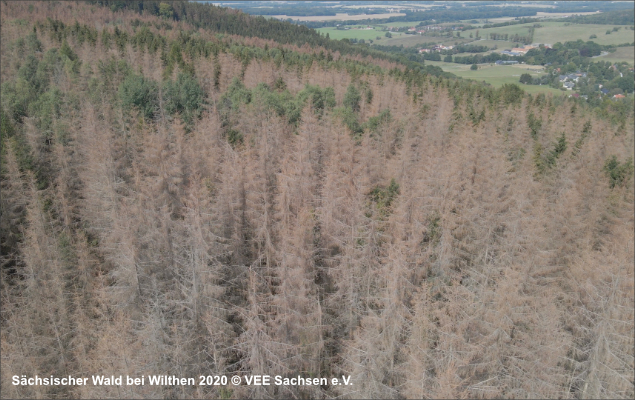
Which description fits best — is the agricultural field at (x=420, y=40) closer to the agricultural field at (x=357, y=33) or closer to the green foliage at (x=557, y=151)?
the agricultural field at (x=357, y=33)

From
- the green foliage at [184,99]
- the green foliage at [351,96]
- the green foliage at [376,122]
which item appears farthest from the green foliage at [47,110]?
the green foliage at [351,96]

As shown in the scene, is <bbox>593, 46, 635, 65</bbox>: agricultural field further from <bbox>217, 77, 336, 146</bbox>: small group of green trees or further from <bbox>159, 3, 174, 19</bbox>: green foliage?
<bbox>159, 3, 174, 19</bbox>: green foliage

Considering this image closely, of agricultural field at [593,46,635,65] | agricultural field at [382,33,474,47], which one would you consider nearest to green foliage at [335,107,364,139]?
agricultural field at [593,46,635,65]

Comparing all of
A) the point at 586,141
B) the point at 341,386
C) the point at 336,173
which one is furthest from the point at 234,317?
the point at 586,141

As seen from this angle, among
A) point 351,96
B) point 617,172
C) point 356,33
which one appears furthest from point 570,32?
point 617,172

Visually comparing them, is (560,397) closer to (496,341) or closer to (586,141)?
(496,341)
